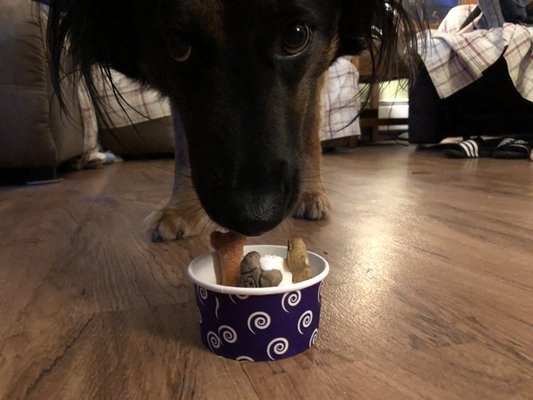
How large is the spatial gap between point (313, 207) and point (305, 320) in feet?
3.16

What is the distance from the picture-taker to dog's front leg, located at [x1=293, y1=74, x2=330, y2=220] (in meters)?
1.75

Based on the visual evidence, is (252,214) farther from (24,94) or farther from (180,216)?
(24,94)

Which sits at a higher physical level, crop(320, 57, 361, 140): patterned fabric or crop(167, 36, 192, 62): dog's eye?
crop(167, 36, 192, 62): dog's eye

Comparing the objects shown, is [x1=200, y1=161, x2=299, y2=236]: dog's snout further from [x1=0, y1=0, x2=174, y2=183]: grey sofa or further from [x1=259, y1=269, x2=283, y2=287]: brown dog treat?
[x1=0, y1=0, x2=174, y2=183]: grey sofa

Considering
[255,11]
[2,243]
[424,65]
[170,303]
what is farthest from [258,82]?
[424,65]

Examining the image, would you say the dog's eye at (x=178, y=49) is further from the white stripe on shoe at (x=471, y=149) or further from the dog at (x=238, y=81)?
the white stripe on shoe at (x=471, y=149)

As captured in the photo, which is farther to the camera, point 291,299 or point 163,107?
point 163,107

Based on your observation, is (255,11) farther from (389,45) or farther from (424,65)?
(424,65)

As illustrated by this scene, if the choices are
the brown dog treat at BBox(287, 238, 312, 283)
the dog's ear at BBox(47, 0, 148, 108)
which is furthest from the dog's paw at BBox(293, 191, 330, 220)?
the brown dog treat at BBox(287, 238, 312, 283)

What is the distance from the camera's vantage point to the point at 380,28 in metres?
1.46

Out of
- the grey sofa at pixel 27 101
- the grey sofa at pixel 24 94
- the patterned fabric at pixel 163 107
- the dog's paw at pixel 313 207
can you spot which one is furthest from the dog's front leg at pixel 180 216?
the patterned fabric at pixel 163 107

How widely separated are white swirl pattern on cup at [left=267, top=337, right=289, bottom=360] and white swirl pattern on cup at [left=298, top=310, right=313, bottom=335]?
0.09 ft

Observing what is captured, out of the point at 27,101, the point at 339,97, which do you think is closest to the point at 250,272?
the point at 27,101

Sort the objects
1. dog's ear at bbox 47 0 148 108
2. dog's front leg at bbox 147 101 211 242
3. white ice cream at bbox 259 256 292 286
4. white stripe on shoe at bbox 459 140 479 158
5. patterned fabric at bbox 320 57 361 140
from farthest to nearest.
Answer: patterned fabric at bbox 320 57 361 140 < white stripe on shoe at bbox 459 140 479 158 < dog's front leg at bbox 147 101 211 242 < dog's ear at bbox 47 0 148 108 < white ice cream at bbox 259 256 292 286
